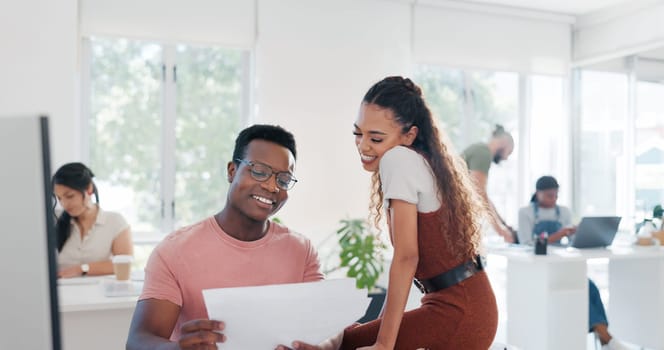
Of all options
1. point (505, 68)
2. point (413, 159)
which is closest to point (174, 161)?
point (505, 68)

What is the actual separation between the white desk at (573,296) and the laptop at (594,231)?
0.08 m

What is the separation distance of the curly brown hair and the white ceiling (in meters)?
4.94

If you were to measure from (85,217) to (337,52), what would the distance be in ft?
10.7

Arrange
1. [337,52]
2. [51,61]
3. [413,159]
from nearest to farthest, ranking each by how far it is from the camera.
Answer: [413,159] < [51,61] < [337,52]

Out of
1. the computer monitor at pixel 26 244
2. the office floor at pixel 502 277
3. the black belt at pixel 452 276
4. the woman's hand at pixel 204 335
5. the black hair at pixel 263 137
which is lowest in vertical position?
the office floor at pixel 502 277

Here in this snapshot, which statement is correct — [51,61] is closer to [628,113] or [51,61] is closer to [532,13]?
[532,13]

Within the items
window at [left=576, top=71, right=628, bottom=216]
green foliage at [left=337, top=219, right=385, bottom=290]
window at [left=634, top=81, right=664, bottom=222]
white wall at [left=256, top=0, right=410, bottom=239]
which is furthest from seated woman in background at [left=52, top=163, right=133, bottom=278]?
window at [left=576, top=71, right=628, bottom=216]

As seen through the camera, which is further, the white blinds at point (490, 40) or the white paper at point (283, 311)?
the white blinds at point (490, 40)

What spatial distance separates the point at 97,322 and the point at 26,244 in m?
1.99

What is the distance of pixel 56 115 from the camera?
15.2ft

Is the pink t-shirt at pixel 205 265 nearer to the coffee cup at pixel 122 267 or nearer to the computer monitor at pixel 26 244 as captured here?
the computer monitor at pixel 26 244

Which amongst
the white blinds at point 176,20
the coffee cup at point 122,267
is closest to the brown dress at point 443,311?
the coffee cup at point 122,267

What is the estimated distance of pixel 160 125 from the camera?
5.50 metres

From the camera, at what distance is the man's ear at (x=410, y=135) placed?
1908 millimetres
